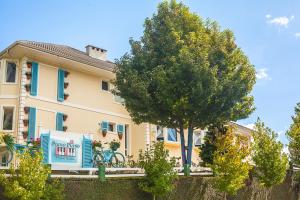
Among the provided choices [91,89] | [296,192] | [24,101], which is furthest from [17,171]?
[296,192]

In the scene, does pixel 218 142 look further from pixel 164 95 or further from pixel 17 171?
pixel 17 171

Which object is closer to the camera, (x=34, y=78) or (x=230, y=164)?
(x=230, y=164)

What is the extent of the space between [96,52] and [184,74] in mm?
13733

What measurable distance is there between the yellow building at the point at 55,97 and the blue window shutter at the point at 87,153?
5.87 metres

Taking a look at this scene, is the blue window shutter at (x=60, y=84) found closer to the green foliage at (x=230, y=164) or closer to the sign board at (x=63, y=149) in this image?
the sign board at (x=63, y=149)

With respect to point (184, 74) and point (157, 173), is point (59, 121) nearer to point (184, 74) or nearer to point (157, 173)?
point (184, 74)

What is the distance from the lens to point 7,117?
24156 mm

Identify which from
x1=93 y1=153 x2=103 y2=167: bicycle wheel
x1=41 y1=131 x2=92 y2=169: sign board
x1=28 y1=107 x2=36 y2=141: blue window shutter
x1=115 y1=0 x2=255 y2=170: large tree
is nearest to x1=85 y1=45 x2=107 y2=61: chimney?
x1=28 y1=107 x2=36 y2=141: blue window shutter

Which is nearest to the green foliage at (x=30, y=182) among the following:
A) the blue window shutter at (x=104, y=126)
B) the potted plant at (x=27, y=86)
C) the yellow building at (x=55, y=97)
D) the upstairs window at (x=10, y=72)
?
the yellow building at (x=55, y=97)

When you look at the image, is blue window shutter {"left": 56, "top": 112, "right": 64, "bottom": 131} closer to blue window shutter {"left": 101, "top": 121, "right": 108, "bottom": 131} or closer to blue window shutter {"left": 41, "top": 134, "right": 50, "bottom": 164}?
blue window shutter {"left": 101, "top": 121, "right": 108, "bottom": 131}

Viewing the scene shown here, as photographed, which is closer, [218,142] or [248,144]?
[218,142]

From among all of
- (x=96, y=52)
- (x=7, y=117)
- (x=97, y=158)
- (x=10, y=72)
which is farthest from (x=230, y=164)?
(x=96, y=52)

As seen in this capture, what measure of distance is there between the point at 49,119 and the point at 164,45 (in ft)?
27.0

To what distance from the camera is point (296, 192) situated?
26141 millimetres
